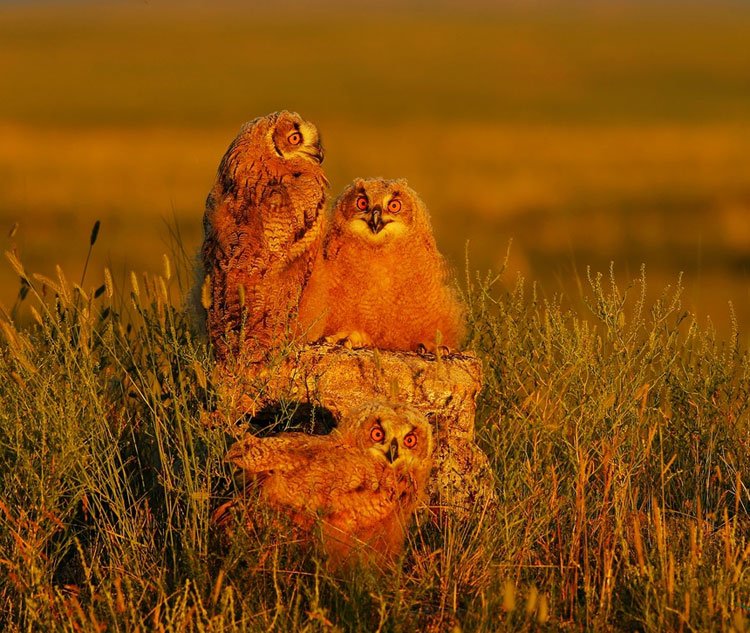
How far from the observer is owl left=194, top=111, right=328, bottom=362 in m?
5.44

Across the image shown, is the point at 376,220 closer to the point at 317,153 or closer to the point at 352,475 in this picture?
the point at 317,153

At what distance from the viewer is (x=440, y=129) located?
47.8 metres

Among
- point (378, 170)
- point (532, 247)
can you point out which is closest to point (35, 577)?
point (532, 247)

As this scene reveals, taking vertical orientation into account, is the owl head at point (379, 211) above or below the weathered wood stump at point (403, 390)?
above

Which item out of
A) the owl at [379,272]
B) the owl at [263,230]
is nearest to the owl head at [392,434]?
the owl at [263,230]

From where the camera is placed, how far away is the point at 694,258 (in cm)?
2378

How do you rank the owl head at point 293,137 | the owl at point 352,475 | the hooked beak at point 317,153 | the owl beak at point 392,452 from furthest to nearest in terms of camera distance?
the hooked beak at point 317,153 → the owl head at point 293,137 → the owl beak at point 392,452 → the owl at point 352,475

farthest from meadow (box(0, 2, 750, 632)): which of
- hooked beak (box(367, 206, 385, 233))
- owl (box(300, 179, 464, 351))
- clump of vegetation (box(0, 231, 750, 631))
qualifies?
hooked beak (box(367, 206, 385, 233))

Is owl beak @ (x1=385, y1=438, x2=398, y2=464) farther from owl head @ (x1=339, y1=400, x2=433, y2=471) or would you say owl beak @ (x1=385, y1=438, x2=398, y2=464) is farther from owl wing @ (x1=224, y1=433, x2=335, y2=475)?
owl wing @ (x1=224, y1=433, x2=335, y2=475)

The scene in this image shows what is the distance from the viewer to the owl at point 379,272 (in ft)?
19.3

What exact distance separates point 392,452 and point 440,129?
43949 mm

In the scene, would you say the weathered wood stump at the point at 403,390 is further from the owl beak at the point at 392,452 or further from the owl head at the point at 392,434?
the owl beak at the point at 392,452

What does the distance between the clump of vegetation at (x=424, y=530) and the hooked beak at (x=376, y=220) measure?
0.86 meters

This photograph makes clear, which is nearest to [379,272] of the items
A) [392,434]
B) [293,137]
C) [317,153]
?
[317,153]
